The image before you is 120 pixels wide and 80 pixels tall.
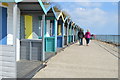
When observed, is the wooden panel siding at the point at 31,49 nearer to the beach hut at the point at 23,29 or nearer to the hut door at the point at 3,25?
the beach hut at the point at 23,29

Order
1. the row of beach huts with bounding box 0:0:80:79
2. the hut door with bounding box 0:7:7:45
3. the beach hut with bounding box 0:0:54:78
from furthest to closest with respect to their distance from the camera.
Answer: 1. the beach hut with bounding box 0:0:54:78
2. the hut door with bounding box 0:7:7:45
3. the row of beach huts with bounding box 0:0:80:79

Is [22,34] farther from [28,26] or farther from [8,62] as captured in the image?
[8,62]

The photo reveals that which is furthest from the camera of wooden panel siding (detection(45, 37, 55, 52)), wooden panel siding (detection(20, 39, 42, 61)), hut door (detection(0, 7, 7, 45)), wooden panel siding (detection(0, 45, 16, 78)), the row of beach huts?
wooden panel siding (detection(45, 37, 55, 52))

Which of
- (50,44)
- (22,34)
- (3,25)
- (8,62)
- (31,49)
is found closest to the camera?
(8,62)

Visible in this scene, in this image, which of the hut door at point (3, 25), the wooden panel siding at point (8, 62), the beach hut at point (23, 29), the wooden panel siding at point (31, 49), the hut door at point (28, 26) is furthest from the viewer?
the hut door at point (28, 26)

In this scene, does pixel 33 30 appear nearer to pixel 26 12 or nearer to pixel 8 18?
pixel 26 12

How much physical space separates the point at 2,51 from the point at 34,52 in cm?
348

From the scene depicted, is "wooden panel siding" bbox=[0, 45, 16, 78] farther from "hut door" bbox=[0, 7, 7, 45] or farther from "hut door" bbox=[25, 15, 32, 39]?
"hut door" bbox=[25, 15, 32, 39]

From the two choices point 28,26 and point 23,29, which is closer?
point 23,29

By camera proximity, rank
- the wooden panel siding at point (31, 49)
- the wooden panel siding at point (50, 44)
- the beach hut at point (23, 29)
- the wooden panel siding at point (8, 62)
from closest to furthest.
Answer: the wooden panel siding at point (8, 62) → the beach hut at point (23, 29) → the wooden panel siding at point (31, 49) → the wooden panel siding at point (50, 44)

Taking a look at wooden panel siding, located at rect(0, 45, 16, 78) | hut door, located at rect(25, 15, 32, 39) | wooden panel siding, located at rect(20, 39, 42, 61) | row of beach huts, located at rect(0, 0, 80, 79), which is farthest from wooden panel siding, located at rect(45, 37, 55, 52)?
wooden panel siding, located at rect(0, 45, 16, 78)

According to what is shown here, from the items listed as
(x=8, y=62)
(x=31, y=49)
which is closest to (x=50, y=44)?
(x=31, y=49)

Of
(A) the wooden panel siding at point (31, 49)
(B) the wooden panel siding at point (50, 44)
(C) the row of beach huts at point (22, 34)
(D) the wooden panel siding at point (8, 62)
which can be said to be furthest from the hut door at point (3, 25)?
(B) the wooden panel siding at point (50, 44)

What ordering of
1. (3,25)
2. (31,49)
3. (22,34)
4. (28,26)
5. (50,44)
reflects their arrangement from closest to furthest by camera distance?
(3,25) < (31,49) < (22,34) < (28,26) < (50,44)
